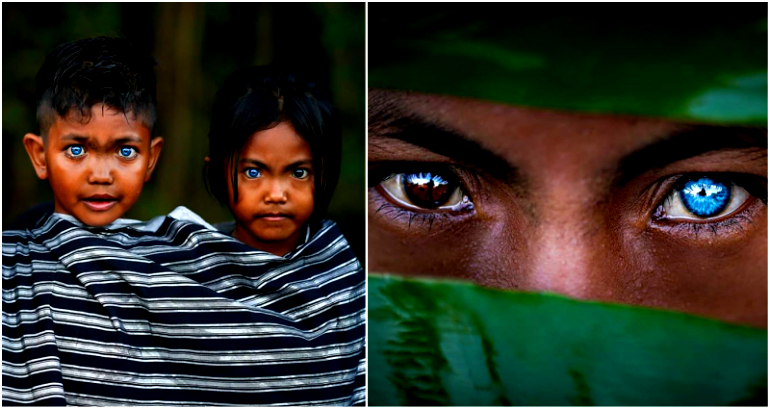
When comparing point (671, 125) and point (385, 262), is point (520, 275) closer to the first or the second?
point (385, 262)

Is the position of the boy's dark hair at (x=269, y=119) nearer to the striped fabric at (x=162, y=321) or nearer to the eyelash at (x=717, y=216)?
the striped fabric at (x=162, y=321)

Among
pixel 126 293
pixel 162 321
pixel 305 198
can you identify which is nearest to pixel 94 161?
pixel 126 293

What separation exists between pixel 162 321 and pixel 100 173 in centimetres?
49

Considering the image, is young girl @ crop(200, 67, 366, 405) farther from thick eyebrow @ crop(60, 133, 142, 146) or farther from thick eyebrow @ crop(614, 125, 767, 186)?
thick eyebrow @ crop(614, 125, 767, 186)

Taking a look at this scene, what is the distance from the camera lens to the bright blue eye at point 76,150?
274 centimetres

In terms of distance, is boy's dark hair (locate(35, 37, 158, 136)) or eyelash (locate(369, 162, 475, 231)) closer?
boy's dark hair (locate(35, 37, 158, 136))

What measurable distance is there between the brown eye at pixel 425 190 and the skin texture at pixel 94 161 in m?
0.81

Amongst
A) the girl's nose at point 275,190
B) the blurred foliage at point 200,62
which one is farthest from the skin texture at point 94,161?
the girl's nose at point 275,190

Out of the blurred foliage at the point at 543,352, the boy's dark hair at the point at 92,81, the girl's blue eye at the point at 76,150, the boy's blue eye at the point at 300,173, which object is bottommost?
the blurred foliage at the point at 543,352

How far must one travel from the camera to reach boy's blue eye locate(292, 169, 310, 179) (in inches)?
111

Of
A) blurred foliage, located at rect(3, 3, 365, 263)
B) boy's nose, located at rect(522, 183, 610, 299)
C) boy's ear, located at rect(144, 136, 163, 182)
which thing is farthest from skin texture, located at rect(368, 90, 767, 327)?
boy's ear, located at rect(144, 136, 163, 182)

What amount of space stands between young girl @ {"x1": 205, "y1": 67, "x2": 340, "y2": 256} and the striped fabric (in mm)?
94

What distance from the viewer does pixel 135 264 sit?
2768 millimetres

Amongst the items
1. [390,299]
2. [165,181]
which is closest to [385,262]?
[390,299]
